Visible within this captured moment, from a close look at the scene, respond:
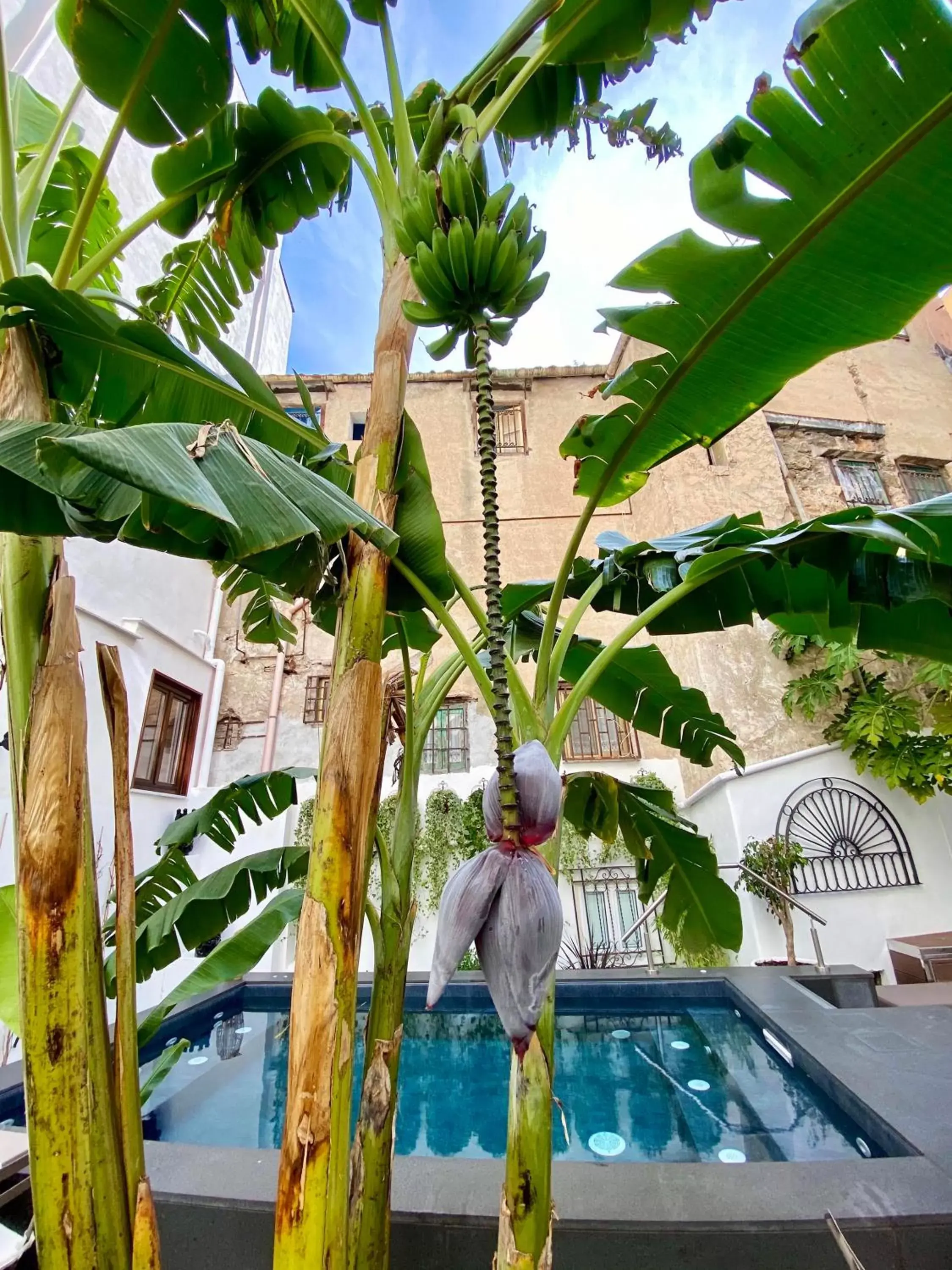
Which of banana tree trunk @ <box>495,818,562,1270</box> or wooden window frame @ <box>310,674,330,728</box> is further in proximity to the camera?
wooden window frame @ <box>310,674,330,728</box>

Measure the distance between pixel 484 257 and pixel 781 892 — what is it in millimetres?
4971

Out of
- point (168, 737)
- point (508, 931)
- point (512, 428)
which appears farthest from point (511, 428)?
point (508, 931)

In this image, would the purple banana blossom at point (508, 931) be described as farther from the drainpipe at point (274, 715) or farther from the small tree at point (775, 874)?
the drainpipe at point (274, 715)

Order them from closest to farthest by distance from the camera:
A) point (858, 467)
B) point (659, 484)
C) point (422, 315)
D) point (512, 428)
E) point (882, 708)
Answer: point (422, 315) < point (882, 708) < point (659, 484) < point (858, 467) < point (512, 428)

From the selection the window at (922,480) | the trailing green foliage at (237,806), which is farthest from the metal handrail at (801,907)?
the window at (922,480)

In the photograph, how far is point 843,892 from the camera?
5.00m

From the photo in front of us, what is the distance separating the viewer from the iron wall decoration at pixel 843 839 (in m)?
5.06

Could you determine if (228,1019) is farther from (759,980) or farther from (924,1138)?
(924,1138)

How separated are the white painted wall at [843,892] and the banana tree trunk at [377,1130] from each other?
4.81m

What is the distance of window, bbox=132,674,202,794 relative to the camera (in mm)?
5605

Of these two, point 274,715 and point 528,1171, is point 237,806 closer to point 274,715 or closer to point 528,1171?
point 528,1171

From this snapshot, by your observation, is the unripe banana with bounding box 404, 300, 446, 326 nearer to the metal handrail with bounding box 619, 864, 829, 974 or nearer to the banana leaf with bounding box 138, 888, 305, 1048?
the banana leaf with bounding box 138, 888, 305, 1048

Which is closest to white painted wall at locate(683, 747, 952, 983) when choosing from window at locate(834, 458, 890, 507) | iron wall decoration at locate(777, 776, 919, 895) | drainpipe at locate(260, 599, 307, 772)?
iron wall decoration at locate(777, 776, 919, 895)

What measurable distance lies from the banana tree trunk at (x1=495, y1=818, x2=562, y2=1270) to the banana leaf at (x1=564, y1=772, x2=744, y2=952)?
1.17 meters
